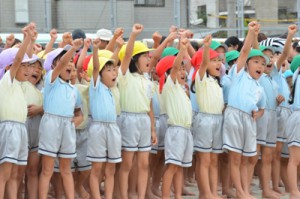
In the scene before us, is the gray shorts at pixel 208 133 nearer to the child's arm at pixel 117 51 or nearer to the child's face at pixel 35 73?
the child's arm at pixel 117 51

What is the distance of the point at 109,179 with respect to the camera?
8023mm

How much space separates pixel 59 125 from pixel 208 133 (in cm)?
170

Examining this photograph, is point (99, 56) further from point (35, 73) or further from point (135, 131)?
point (135, 131)

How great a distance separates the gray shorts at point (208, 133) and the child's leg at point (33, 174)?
68.0 inches

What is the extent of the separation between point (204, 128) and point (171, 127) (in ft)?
1.39

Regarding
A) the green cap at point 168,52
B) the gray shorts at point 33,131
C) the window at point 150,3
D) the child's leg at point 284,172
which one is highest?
the window at point 150,3

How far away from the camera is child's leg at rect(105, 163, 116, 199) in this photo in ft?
26.2

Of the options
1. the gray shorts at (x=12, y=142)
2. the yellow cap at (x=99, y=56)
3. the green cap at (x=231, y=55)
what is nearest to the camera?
the gray shorts at (x=12, y=142)

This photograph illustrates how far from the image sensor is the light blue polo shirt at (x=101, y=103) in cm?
789

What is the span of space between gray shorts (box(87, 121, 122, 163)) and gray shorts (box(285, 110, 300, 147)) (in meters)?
2.02

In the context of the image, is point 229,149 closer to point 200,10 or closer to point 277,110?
point 277,110

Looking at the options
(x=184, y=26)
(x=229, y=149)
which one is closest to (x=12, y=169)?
(x=229, y=149)

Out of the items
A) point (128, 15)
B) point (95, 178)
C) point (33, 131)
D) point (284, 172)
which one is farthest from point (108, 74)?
point (128, 15)

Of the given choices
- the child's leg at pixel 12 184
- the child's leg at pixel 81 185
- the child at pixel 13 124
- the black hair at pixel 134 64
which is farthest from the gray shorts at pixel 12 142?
the black hair at pixel 134 64
